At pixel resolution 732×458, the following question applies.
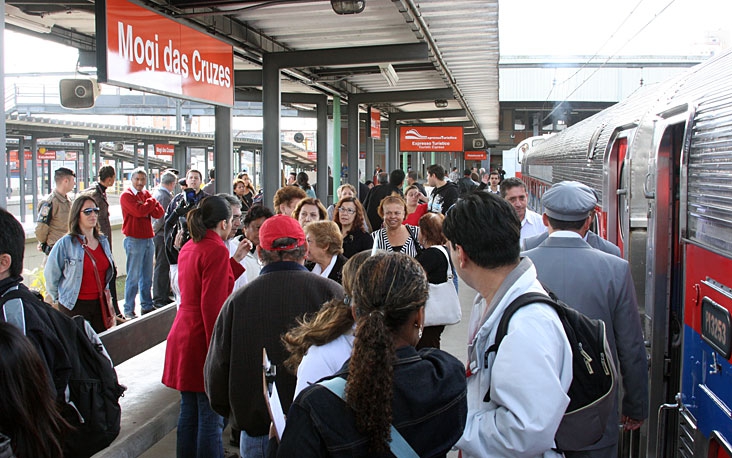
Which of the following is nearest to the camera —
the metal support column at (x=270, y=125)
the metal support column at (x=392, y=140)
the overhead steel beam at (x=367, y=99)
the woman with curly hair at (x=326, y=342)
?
the woman with curly hair at (x=326, y=342)

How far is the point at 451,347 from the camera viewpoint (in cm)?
786

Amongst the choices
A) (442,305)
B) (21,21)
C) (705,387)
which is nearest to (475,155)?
(21,21)

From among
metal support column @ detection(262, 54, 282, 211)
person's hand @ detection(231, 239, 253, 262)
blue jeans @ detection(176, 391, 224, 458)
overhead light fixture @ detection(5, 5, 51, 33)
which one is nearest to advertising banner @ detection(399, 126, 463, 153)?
metal support column @ detection(262, 54, 282, 211)

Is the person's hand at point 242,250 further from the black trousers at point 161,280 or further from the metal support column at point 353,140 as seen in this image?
the metal support column at point 353,140

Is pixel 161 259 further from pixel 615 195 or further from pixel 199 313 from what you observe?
pixel 615 195

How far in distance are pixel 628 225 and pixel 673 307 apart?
0.67 metres

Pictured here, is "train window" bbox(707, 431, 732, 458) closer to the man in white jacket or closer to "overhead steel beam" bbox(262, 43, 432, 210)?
the man in white jacket

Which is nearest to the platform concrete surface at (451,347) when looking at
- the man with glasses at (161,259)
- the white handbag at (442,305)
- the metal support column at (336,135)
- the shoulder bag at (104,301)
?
the white handbag at (442,305)

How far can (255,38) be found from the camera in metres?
9.32

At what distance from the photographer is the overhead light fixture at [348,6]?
679cm

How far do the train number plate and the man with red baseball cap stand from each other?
154 centimetres

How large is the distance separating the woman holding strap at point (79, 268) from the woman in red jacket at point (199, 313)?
2.13 meters

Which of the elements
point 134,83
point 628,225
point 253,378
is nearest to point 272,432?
point 253,378

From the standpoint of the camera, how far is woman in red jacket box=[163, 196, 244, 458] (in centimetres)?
405
